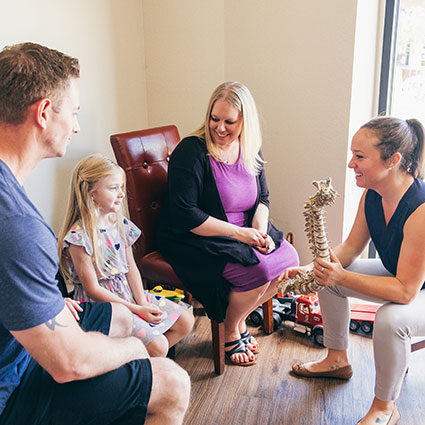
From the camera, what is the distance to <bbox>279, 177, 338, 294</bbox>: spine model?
1.57 m

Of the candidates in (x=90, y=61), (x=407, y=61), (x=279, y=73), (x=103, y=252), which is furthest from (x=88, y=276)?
(x=407, y=61)

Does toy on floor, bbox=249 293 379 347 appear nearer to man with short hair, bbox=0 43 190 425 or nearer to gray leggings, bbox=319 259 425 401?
gray leggings, bbox=319 259 425 401

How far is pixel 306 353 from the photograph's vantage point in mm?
2168

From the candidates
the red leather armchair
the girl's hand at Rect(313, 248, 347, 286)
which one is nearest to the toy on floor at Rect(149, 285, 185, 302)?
the red leather armchair

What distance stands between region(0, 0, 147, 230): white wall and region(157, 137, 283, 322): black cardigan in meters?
0.61

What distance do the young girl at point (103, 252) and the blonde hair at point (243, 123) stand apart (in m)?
0.48

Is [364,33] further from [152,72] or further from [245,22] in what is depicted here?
[152,72]

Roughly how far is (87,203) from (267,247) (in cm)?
82

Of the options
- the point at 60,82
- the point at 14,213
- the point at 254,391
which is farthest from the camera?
the point at 254,391

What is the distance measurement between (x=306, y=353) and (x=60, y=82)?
166 centimetres

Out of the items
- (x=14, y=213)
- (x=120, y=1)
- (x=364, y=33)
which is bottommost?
(x=14, y=213)

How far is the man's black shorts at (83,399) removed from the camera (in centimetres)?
105

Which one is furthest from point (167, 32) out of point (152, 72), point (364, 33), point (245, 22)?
point (364, 33)

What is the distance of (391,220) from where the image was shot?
5.55ft
